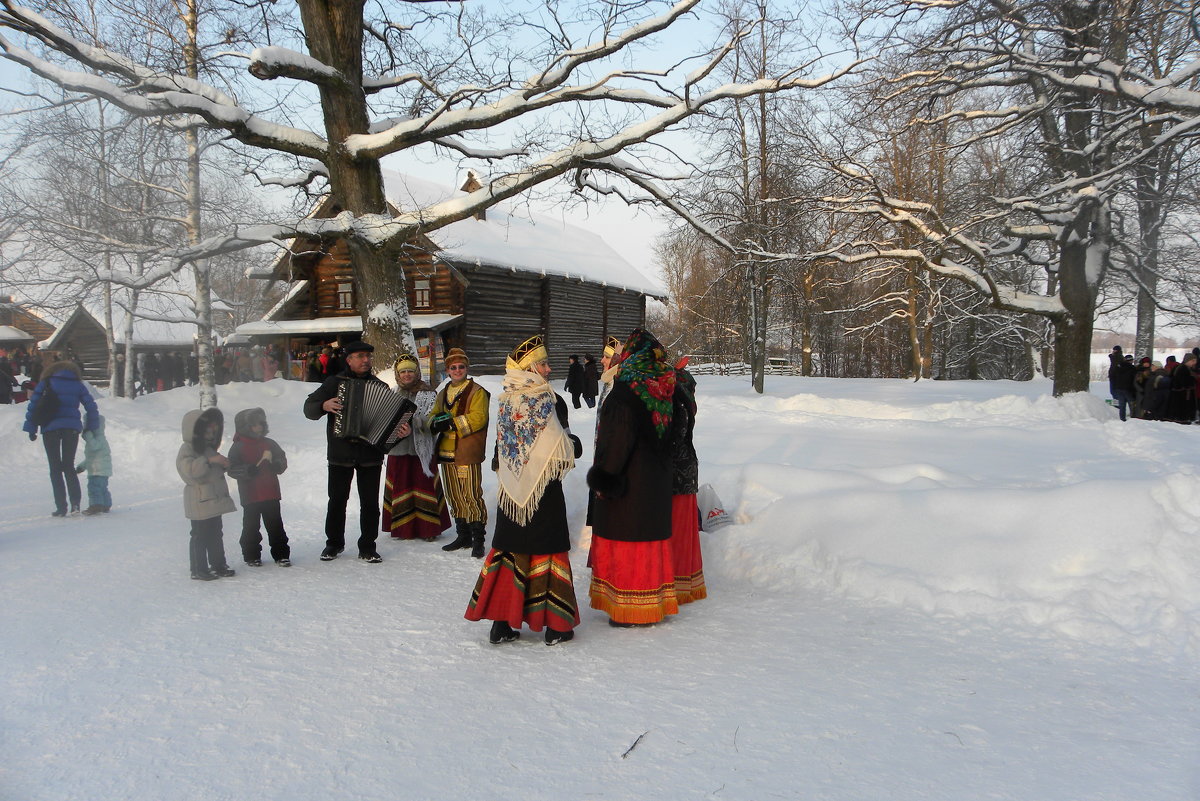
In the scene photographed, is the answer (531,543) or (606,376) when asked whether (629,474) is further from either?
(606,376)

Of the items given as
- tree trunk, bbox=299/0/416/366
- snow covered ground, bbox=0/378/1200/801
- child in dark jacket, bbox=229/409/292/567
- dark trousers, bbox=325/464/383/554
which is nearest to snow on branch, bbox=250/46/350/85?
tree trunk, bbox=299/0/416/366

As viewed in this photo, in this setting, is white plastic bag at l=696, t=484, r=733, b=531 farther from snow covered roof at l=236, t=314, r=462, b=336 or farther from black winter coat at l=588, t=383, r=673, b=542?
snow covered roof at l=236, t=314, r=462, b=336

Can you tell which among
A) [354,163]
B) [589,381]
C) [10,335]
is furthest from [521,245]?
[10,335]

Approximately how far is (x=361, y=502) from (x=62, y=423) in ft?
14.3

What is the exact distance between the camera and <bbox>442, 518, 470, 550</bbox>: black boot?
6203 mm

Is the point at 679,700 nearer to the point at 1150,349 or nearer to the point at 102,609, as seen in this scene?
the point at 102,609

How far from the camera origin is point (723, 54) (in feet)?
25.0

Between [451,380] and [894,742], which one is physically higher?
[451,380]

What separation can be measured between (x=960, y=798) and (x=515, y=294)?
2432cm

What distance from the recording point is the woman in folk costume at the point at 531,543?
4.06m

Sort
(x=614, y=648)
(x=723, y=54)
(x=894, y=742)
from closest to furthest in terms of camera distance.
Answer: (x=894, y=742) < (x=614, y=648) < (x=723, y=54)

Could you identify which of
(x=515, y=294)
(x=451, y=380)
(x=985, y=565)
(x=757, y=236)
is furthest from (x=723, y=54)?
(x=515, y=294)

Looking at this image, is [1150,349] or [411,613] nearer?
[411,613]

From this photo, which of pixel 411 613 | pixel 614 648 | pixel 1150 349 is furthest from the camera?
pixel 1150 349
